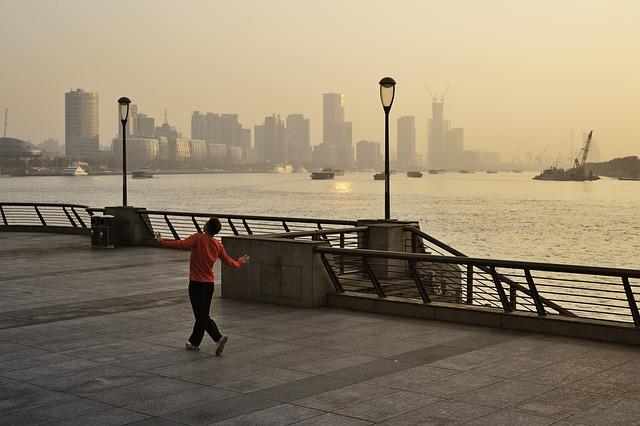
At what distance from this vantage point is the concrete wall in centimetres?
1524

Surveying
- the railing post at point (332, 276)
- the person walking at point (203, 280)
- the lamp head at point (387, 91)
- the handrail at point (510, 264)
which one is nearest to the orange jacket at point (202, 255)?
the person walking at point (203, 280)

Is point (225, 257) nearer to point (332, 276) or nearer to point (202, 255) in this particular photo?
point (202, 255)

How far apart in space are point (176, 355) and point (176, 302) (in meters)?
4.55

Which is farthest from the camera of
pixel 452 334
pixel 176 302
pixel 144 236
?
pixel 144 236

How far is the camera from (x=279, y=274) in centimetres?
1562

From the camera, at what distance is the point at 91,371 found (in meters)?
10.6

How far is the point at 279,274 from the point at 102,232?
12.8 meters

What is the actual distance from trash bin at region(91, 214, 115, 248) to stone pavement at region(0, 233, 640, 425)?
1070 centimetres

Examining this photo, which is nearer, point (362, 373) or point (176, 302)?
point (362, 373)

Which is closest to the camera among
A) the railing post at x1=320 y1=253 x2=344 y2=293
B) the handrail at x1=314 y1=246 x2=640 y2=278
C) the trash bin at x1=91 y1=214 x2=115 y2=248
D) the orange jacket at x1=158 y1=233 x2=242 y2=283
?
the orange jacket at x1=158 y1=233 x2=242 y2=283

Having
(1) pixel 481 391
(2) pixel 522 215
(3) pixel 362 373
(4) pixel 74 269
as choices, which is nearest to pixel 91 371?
(3) pixel 362 373

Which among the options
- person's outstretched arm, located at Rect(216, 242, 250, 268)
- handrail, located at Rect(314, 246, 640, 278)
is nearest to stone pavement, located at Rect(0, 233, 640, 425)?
handrail, located at Rect(314, 246, 640, 278)

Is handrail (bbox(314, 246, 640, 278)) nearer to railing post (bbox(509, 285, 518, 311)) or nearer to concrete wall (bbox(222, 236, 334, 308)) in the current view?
concrete wall (bbox(222, 236, 334, 308))

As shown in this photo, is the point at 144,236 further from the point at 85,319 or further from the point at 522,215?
the point at 522,215
